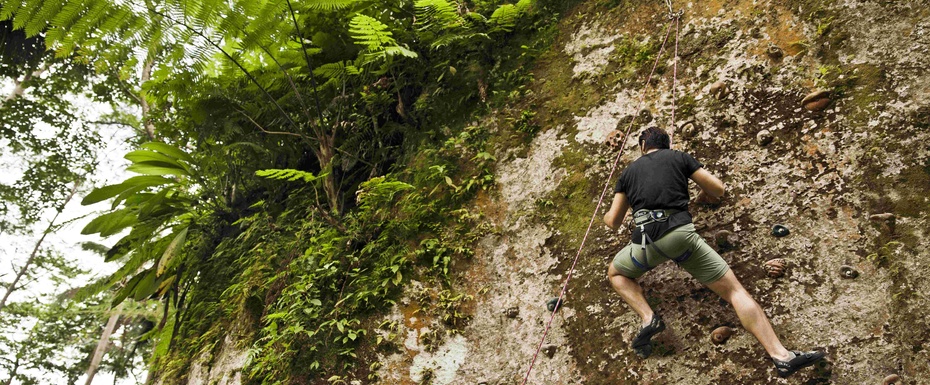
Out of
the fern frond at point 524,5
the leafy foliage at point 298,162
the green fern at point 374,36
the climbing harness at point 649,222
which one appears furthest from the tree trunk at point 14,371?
the climbing harness at point 649,222

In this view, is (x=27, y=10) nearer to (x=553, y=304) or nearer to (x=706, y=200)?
(x=553, y=304)

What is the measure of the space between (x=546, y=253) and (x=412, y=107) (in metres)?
2.49

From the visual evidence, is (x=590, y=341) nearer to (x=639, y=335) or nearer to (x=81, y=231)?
(x=639, y=335)

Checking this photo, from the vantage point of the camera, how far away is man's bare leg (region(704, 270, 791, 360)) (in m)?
2.62

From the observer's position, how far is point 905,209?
9.15 feet

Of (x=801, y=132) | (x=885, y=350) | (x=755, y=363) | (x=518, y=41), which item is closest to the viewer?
(x=885, y=350)

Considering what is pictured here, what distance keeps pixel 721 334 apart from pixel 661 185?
33.8 inches

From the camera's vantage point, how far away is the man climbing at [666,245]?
8.78 ft

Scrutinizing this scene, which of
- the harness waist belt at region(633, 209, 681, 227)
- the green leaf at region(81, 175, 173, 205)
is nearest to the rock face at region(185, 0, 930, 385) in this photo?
the harness waist belt at region(633, 209, 681, 227)

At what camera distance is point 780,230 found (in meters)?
3.05

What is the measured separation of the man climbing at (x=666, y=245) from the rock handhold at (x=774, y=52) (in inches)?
43.8

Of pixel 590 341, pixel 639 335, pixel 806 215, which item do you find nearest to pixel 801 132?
pixel 806 215

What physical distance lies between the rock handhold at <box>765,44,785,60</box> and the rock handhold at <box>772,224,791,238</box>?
128cm

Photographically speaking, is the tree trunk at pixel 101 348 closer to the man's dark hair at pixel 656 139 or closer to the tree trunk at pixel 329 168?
the tree trunk at pixel 329 168
